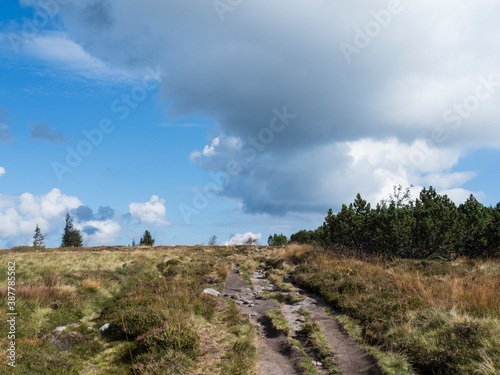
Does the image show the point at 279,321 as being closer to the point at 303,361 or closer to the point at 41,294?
the point at 303,361

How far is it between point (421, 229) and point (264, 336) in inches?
728

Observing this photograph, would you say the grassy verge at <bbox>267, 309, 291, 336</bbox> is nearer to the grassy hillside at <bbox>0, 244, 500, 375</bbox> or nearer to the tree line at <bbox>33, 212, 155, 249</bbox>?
the grassy hillside at <bbox>0, 244, 500, 375</bbox>

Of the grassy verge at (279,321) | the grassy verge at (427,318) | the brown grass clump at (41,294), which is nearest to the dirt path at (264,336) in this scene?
the grassy verge at (279,321)

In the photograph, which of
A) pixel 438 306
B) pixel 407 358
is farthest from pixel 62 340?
pixel 438 306

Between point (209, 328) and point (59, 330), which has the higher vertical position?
point (59, 330)

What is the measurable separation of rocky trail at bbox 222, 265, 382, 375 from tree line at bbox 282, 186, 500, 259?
12.2 metres

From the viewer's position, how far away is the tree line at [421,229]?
76.4 ft

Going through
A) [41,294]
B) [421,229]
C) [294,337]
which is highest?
[421,229]

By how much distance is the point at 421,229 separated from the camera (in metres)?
23.3

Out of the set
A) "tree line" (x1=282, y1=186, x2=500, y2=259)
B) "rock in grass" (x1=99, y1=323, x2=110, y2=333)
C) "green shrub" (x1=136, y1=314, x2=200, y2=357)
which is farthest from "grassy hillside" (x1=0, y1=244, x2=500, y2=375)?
"tree line" (x1=282, y1=186, x2=500, y2=259)

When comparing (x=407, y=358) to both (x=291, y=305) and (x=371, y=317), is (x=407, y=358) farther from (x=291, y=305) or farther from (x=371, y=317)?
(x=291, y=305)

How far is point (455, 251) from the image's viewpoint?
2470cm

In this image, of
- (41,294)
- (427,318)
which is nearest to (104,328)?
(41,294)

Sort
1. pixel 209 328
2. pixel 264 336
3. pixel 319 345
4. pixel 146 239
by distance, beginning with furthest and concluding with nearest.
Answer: pixel 146 239
pixel 264 336
pixel 209 328
pixel 319 345
